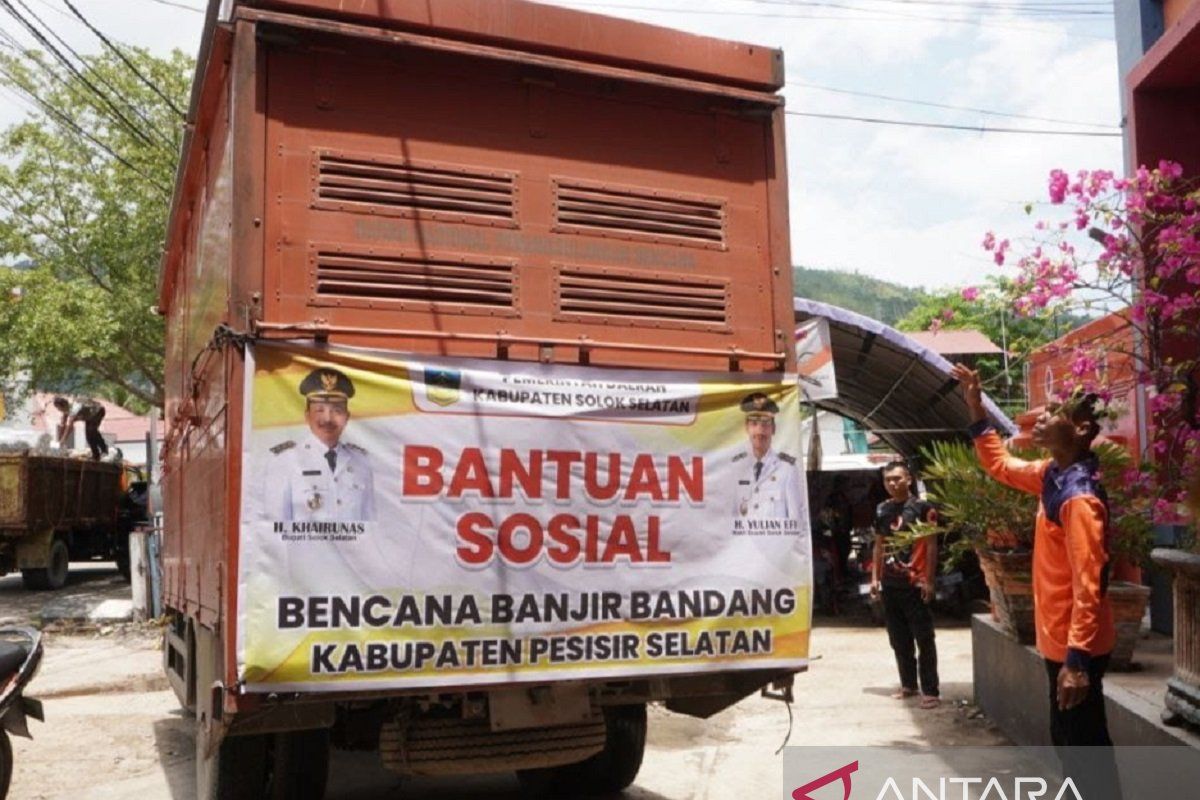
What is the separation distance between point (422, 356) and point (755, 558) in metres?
1.65

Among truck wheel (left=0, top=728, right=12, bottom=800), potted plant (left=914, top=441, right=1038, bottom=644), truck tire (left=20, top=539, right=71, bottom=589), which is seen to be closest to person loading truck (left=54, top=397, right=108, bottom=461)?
truck tire (left=20, top=539, right=71, bottom=589)

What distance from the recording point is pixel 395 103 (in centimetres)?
440

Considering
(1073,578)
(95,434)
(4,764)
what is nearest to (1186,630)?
(1073,578)

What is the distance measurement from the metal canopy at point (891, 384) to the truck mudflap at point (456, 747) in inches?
303

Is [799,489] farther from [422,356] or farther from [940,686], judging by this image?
[940,686]

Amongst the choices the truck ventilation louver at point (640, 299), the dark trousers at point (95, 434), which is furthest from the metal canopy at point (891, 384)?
the dark trousers at point (95, 434)

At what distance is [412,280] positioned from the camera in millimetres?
4340

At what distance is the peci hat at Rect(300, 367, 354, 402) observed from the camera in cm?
406

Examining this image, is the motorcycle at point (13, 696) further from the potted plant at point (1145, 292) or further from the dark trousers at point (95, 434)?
the dark trousers at point (95, 434)

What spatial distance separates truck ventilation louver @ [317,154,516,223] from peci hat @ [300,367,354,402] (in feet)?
2.15

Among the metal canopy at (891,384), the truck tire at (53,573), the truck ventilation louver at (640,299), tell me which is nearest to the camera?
the truck ventilation louver at (640,299)

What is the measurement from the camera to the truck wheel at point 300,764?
482cm

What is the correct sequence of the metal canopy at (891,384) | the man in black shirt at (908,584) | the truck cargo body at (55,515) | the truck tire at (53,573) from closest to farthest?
the man in black shirt at (908,584)
the metal canopy at (891,384)
the truck cargo body at (55,515)
the truck tire at (53,573)

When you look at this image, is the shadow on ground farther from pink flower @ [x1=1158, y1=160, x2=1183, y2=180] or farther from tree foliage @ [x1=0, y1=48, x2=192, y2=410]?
pink flower @ [x1=1158, y1=160, x2=1183, y2=180]
